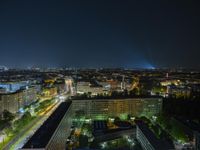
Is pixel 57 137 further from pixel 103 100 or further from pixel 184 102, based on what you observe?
pixel 184 102

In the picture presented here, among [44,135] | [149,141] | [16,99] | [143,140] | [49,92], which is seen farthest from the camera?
[49,92]

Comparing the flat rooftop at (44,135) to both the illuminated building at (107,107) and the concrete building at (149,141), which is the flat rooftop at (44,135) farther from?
the illuminated building at (107,107)

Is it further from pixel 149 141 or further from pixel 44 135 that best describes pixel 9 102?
pixel 149 141

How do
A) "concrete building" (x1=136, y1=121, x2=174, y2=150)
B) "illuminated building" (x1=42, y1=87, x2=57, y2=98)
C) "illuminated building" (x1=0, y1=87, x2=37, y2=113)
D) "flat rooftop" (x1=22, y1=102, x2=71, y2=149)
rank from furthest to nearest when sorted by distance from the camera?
"illuminated building" (x1=42, y1=87, x2=57, y2=98), "illuminated building" (x1=0, y1=87, x2=37, y2=113), "concrete building" (x1=136, y1=121, x2=174, y2=150), "flat rooftop" (x1=22, y1=102, x2=71, y2=149)

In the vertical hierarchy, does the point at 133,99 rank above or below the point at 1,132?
above

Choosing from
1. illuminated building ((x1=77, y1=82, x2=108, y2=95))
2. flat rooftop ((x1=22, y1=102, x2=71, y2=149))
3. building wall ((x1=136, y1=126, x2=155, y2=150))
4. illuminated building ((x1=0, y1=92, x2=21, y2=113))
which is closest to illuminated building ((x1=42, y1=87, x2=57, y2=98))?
illuminated building ((x1=77, y1=82, x2=108, y2=95))

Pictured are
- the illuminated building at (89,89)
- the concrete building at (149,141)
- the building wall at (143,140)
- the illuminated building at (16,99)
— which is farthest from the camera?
the illuminated building at (89,89)

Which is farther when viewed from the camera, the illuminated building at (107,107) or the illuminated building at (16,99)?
the illuminated building at (16,99)

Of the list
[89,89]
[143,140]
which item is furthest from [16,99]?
[143,140]

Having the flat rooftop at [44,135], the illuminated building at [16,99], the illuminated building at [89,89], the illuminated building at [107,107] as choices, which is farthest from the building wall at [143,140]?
the illuminated building at [89,89]

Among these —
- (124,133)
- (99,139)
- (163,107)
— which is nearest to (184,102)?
(163,107)

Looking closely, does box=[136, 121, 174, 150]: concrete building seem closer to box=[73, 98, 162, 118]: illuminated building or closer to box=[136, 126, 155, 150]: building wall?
box=[136, 126, 155, 150]: building wall
